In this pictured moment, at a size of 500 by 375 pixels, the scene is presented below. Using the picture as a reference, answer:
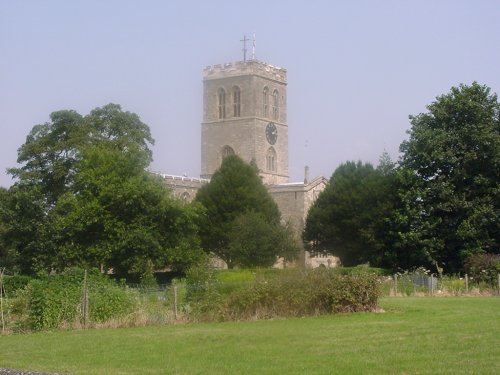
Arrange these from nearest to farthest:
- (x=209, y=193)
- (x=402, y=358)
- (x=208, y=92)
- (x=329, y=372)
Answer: (x=329, y=372) < (x=402, y=358) < (x=209, y=193) < (x=208, y=92)

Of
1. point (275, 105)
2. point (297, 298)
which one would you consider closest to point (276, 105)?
point (275, 105)

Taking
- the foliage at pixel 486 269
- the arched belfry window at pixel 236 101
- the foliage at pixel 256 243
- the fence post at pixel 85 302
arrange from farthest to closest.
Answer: the arched belfry window at pixel 236 101, the foliage at pixel 256 243, the foliage at pixel 486 269, the fence post at pixel 85 302

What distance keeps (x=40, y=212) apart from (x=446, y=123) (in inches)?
970

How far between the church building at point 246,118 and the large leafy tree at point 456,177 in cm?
5105

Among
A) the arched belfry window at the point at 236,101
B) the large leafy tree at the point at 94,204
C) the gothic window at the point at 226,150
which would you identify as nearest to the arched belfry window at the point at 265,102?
the arched belfry window at the point at 236,101

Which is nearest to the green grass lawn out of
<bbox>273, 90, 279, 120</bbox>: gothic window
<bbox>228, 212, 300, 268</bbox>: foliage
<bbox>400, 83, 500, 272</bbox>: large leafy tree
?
<bbox>400, 83, 500, 272</bbox>: large leafy tree

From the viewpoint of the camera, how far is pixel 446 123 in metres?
50.4

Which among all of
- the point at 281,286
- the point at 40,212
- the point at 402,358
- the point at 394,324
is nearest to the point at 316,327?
the point at 394,324

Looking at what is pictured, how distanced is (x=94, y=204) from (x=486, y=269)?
21.7 m

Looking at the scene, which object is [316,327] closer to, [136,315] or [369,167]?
[136,315]

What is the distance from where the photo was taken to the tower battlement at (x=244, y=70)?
103812mm

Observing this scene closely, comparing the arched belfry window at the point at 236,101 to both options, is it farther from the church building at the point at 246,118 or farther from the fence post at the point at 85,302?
the fence post at the point at 85,302

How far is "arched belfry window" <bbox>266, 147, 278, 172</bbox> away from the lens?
103394mm

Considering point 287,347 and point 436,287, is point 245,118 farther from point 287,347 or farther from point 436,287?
point 287,347
